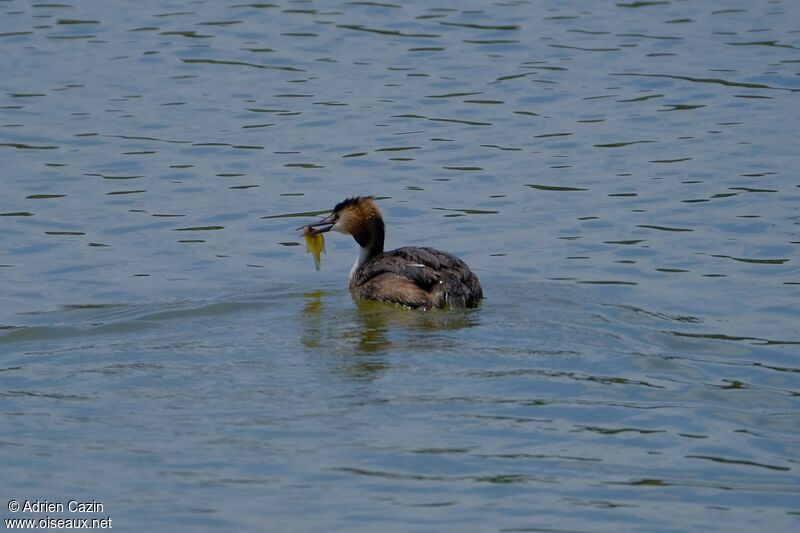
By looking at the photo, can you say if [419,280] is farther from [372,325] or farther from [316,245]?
[316,245]

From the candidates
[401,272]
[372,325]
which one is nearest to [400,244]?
[401,272]

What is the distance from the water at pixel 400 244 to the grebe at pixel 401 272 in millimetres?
211

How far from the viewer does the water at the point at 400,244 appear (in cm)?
911

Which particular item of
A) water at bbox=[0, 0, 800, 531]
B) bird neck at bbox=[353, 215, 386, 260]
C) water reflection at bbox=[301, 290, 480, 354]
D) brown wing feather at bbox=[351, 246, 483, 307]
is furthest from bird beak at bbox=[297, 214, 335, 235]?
water reflection at bbox=[301, 290, 480, 354]

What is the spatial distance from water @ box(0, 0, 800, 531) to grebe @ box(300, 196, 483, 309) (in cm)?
21

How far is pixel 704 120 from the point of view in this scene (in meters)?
19.3

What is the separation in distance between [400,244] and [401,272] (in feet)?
7.95

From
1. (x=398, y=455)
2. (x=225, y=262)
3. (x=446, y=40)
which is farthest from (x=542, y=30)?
(x=398, y=455)

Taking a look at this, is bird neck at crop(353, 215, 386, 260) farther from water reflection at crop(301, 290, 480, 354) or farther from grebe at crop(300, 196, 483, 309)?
water reflection at crop(301, 290, 480, 354)

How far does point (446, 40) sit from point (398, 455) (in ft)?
48.9

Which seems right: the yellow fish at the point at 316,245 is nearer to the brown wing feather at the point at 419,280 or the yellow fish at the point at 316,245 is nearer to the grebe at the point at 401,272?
the grebe at the point at 401,272

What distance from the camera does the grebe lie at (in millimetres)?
12820

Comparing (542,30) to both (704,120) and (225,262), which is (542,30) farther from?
(225,262)

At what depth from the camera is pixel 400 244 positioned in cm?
1571
